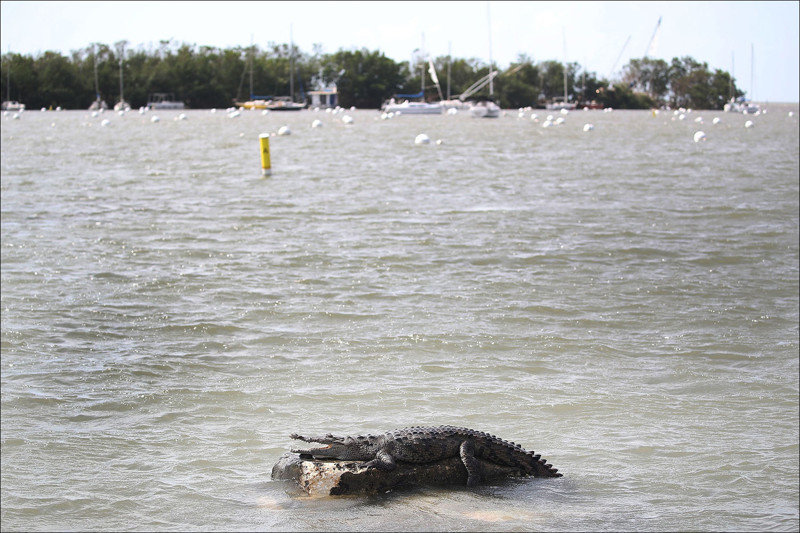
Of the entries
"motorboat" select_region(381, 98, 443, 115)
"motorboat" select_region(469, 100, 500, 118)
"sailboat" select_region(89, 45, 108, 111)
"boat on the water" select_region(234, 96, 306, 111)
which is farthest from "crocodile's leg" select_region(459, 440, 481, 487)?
"sailboat" select_region(89, 45, 108, 111)

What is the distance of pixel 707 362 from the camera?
8.73 metres

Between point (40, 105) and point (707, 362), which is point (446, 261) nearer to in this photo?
point (707, 362)

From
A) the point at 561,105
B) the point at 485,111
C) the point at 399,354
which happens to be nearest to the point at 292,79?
the point at 561,105

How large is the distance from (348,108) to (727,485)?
447 feet

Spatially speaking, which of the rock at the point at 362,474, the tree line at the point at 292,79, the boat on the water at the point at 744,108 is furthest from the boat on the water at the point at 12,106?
the rock at the point at 362,474

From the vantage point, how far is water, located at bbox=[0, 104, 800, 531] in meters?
5.49

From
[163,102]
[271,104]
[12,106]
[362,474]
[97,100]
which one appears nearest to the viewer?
[362,474]

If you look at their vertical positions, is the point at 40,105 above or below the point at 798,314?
above

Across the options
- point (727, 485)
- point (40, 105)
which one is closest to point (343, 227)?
point (727, 485)

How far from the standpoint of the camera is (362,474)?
5.39 m

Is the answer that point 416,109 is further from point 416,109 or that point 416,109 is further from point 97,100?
point 97,100

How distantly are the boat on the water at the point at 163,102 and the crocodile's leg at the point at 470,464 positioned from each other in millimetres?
124820

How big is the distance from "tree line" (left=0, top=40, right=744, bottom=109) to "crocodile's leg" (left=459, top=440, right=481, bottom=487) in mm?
116924

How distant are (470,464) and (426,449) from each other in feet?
0.90
